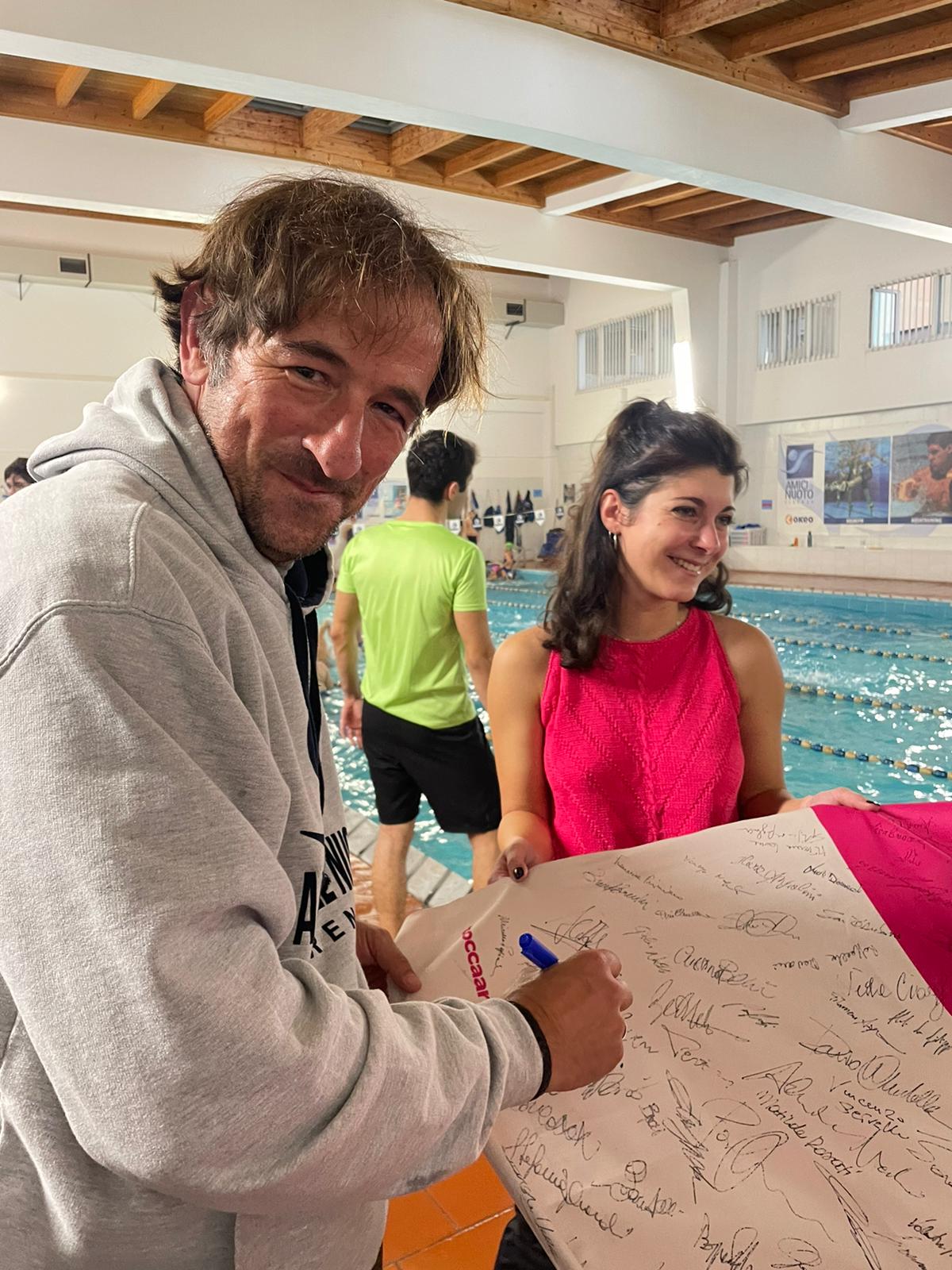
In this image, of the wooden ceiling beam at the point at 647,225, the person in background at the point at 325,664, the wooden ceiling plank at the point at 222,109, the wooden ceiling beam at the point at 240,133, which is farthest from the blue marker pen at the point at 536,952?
the wooden ceiling beam at the point at 647,225

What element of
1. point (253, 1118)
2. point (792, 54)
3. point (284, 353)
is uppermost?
point (792, 54)

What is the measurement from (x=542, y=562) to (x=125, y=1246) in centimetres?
1889

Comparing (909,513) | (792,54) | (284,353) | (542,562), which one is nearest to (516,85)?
(792,54)

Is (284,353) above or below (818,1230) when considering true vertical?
above

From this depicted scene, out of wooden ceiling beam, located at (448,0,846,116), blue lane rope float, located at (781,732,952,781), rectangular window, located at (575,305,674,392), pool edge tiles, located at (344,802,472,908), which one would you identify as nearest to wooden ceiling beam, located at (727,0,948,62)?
wooden ceiling beam, located at (448,0,846,116)

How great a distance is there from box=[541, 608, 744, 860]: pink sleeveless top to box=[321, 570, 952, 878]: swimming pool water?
10.9 feet

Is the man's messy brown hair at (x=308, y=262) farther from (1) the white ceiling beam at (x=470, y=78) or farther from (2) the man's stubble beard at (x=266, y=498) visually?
(1) the white ceiling beam at (x=470, y=78)

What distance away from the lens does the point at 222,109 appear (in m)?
8.31

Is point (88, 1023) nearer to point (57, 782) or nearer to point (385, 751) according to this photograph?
point (57, 782)

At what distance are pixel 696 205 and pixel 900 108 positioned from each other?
438 centimetres

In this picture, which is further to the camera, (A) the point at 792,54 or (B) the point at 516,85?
(A) the point at 792,54

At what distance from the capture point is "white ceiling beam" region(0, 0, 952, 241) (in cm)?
544

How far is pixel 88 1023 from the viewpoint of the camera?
2.05 ft

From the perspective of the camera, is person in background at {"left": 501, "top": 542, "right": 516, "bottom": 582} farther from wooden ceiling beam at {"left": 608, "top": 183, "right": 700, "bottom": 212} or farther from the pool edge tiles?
the pool edge tiles
